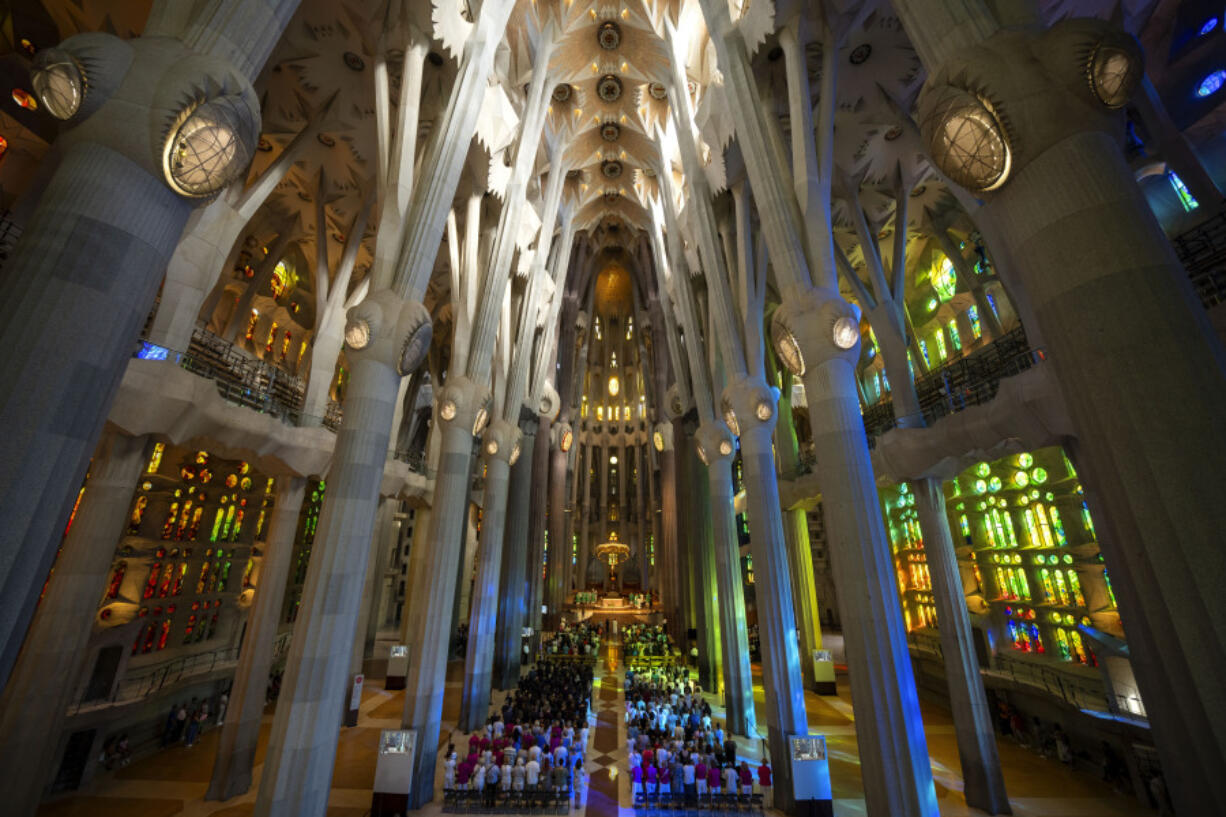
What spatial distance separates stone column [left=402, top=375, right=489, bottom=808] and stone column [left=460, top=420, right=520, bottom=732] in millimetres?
2725

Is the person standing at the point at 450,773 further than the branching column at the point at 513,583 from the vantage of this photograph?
No

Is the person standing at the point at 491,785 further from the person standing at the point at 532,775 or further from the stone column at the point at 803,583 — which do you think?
the stone column at the point at 803,583

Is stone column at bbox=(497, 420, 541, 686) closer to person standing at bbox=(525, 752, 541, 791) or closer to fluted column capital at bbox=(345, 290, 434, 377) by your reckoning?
person standing at bbox=(525, 752, 541, 791)

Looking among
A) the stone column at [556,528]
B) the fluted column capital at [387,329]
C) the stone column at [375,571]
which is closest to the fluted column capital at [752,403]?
the fluted column capital at [387,329]

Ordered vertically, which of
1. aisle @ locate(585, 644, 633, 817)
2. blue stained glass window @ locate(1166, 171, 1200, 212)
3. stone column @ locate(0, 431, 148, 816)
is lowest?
aisle @ locate(585, 644, 633, 817)

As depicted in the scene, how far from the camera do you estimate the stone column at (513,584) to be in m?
18.9

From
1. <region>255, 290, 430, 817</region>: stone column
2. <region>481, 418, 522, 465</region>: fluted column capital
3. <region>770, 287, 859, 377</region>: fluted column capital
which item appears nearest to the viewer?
<region>255, 290, 430, 817</region>: stone column

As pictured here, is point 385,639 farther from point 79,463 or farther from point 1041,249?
point 1041,249

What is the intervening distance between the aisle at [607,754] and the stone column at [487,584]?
141 inches

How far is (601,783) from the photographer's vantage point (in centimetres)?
975

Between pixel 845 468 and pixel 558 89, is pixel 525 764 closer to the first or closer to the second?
pixel 845 468

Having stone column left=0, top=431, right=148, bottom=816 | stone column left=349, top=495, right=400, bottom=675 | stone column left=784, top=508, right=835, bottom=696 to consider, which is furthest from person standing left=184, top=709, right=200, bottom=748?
stone column left=784, top=508, right=835, bottom=696

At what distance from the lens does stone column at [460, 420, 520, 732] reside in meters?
13.4

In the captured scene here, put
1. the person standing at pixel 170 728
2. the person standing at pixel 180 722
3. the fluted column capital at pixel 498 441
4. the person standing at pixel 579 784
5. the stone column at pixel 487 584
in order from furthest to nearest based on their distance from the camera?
the fluted column capital at pixel 498 441 → the stone column at pixel 487 584 → the person standing at pixel 180 722 → the person standing at pixel 170 728 → the person standing at pixel 579 784
